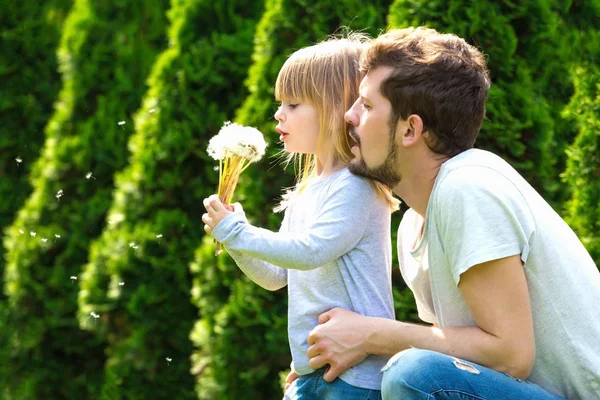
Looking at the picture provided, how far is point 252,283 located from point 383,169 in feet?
5.20

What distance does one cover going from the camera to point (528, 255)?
8.01ft

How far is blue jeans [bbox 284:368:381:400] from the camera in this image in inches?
105

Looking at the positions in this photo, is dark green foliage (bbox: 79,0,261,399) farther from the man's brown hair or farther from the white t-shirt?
the white t-shirt

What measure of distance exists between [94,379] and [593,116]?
3.71 metres

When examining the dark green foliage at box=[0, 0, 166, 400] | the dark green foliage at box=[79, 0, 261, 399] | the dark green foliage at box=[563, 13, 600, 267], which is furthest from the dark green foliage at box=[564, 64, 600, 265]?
the dark green foliage at box=[0, 0, 166, 400]

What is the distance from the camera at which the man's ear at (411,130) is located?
2.59 m

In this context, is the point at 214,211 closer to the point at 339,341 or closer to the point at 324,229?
the point at 324,229

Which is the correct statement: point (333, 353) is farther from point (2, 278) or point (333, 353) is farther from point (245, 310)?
point (2, 278)

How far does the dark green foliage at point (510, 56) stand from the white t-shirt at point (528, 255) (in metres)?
1.04

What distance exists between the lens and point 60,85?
7.18 meters

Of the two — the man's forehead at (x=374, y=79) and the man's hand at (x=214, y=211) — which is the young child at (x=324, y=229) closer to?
the man's hand at (x=214, y=211)

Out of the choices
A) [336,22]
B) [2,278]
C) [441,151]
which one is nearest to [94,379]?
[2,278]

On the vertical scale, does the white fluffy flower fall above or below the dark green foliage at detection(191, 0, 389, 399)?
above

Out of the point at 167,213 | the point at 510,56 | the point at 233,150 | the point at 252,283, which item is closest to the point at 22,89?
the point at 167,213
